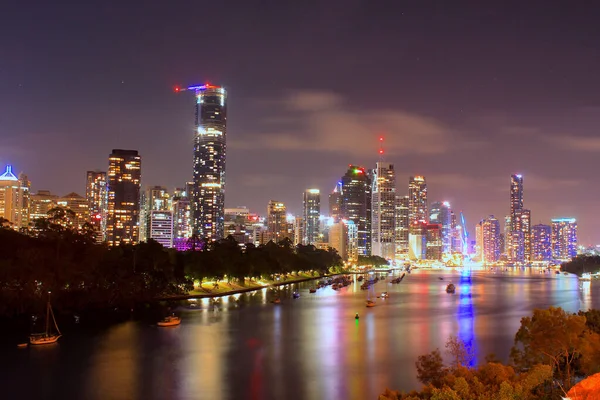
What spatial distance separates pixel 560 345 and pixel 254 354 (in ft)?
74.3

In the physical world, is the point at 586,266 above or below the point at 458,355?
below

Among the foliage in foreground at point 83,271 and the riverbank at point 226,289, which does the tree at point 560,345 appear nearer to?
the foliage in foreground at point 83,271

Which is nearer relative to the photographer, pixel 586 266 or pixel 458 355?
pixel 458 355

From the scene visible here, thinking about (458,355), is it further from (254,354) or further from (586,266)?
(586,266)

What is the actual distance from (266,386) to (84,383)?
1040cm

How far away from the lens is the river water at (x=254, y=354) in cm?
3281

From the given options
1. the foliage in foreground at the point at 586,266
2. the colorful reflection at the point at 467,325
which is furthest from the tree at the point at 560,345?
→ the foliage in foreground at the point at 586,266

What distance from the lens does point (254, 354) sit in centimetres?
4275

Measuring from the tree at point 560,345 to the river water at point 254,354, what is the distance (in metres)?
8.28

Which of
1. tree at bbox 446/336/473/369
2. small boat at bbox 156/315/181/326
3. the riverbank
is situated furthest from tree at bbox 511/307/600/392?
the riverbank

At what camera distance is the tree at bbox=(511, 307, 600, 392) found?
84.1 feet

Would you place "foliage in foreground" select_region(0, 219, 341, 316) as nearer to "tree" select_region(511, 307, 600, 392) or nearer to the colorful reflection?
the colorful reflection

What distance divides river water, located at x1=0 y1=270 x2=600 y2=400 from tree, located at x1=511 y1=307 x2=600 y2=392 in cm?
828

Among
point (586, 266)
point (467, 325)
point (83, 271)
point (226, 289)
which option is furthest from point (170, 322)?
point (586, 266)
